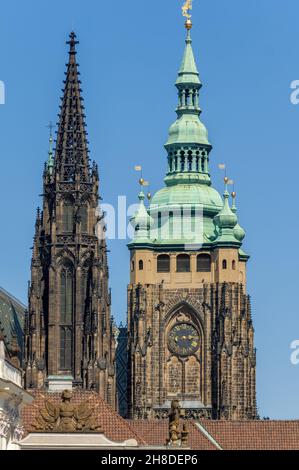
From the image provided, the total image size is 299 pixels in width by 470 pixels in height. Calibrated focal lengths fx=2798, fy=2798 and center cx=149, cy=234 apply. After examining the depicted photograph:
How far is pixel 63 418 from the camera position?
79375 millimetres

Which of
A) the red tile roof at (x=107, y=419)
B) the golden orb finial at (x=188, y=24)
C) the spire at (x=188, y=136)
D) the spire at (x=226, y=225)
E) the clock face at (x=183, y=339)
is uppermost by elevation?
the golden orb finial at (x=188, y=24)

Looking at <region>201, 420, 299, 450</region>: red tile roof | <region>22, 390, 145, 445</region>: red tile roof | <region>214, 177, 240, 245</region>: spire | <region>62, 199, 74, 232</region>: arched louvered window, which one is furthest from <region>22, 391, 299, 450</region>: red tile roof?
<region>214, 177, 240, 245</region>: spire

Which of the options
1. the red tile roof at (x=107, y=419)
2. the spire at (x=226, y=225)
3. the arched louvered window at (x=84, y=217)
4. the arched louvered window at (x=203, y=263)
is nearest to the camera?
the red tile roof at (x=107, y=419)

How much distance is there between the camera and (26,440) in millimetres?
80750

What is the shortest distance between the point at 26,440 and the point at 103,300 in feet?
238

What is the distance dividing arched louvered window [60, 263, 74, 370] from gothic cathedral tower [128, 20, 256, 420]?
43.9 feet

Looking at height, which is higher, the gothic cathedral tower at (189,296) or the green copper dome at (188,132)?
the green copper dome at (188,132)

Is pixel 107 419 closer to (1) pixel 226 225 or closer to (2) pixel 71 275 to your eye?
(2) pixel 71 275

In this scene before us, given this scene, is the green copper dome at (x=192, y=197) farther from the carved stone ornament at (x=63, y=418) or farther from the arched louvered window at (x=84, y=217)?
the carved stone ornament at (x=63, y=418)

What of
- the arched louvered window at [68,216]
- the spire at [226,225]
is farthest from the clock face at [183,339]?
the arched louvered window at [68,216]

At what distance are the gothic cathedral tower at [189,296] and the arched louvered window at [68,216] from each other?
15.6 m

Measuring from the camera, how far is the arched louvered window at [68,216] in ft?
515

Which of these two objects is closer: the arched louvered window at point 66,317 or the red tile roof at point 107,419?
the red tile roof at point 107,419

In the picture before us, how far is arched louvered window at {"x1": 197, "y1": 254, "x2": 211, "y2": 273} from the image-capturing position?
173250 mm
